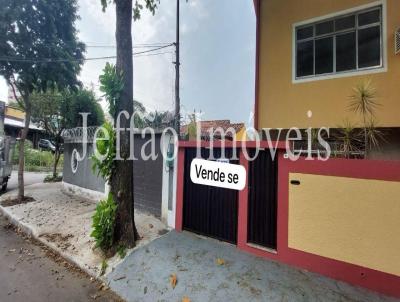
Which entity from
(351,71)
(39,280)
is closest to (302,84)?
(351,71)

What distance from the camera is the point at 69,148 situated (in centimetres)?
1110

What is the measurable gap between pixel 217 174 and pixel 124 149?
1807 millimetres

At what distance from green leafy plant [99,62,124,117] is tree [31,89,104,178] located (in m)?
10.4

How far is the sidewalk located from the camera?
4.93 meters

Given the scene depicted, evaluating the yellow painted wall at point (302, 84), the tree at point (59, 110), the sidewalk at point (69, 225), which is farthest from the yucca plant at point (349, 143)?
the tree at point (59, 110)

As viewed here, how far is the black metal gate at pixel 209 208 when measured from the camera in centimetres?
487

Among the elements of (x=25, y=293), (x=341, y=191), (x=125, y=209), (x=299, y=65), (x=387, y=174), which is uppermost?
(x=299, y=65)

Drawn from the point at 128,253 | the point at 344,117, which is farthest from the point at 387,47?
the point at 128,253

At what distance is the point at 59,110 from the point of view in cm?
1455

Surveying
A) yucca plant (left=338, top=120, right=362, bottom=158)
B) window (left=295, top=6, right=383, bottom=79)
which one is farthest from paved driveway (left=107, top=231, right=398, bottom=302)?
window (left=295, top=6, right=383, bottom=79)

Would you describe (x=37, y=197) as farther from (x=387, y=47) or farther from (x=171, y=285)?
(x=387, y=47)

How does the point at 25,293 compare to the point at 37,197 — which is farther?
the point at 37,197

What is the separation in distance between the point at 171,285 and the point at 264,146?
2570 mm

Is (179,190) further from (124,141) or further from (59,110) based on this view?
(59,110)
